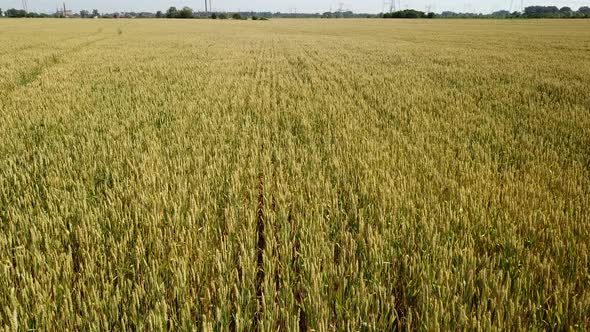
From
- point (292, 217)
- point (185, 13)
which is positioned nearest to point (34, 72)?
point (292, 217)

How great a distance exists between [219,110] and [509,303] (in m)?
5.68

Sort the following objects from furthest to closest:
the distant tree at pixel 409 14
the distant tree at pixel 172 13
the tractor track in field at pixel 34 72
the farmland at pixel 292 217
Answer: the distant tree at pixel 172 13 < the distant tree at pixel 409 14 < the tractor track in field at pixel 34 72 < the farmland at pixel 292 217

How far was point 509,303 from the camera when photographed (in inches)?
76.8

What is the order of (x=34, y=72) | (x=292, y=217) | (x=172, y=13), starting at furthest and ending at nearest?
(x=172, y=13)
(x=34, y=72)
(x=292, y=217)

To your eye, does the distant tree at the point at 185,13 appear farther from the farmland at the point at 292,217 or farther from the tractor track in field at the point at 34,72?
the farmland at the point at 292,217

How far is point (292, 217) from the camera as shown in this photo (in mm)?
3031

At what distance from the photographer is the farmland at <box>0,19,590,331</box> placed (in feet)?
6.31

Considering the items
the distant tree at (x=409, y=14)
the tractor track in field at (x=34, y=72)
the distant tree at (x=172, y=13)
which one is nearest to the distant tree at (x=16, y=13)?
the distant tree at (x=172, y=13)

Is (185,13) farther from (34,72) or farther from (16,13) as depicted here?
(34,72)

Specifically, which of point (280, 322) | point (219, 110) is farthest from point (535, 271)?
point (219, 110)

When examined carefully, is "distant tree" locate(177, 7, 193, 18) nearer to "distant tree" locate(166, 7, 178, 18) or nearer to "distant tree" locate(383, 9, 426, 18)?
"distant tree" locate(166, 7, 178, 18)

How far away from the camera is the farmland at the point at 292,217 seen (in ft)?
6.31

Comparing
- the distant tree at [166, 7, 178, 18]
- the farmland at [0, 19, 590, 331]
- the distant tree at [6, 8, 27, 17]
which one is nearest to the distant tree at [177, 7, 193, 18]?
the distant tree at [166, 7, 178, 18]

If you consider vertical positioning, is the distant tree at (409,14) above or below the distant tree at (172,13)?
below
